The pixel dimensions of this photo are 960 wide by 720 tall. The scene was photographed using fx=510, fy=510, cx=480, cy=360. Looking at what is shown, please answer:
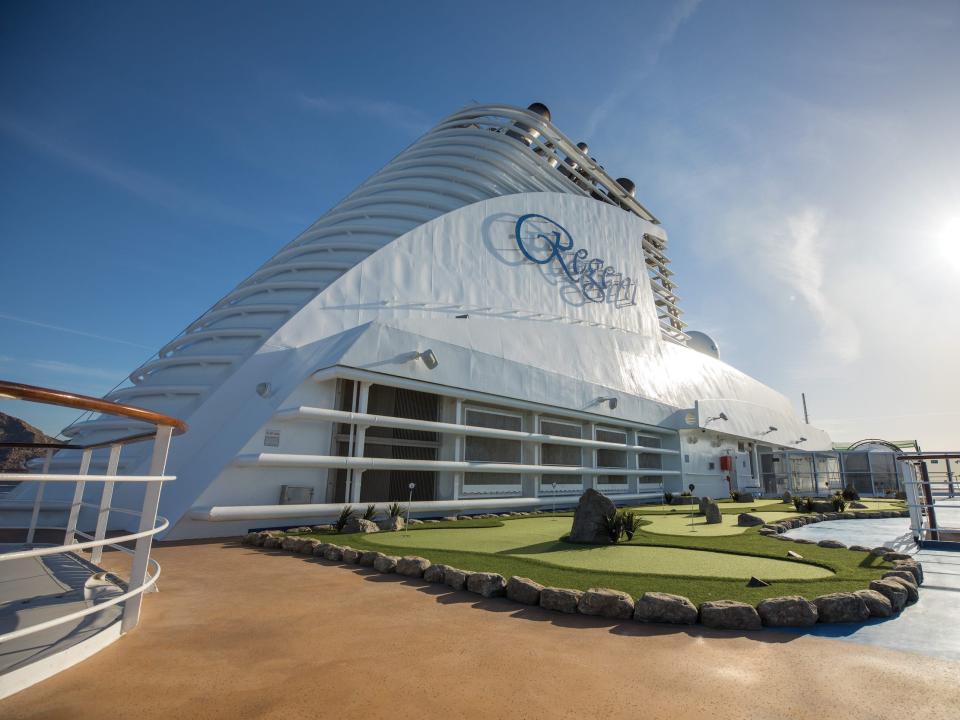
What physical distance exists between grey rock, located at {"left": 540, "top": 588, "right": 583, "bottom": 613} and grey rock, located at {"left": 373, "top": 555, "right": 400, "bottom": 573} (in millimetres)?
2225

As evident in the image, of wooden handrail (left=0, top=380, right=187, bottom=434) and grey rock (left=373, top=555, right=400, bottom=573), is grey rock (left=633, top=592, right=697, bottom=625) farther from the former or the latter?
wooden handrail (left=0, top=380, right=187, bottom=434)

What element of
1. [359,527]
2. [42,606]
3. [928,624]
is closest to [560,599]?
[928,624]

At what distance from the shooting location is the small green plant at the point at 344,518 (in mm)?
9748

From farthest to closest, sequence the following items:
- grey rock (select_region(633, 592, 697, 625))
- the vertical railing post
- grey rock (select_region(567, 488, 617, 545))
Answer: grey rock (select_region(567, 488, 617, 545)), grey rock (select_region(633, 592, 697, 625)), the vertical railing post

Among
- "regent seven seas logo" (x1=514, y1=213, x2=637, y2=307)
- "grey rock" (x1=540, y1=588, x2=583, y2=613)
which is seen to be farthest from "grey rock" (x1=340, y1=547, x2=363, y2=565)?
"regent seven seas logo" (x1=514, y1=213, x2=637, y2=307)

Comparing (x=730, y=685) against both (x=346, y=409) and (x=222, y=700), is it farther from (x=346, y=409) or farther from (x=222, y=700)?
(x=346, y=409)

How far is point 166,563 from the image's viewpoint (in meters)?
6.66

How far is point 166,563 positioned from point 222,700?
15.8 ft

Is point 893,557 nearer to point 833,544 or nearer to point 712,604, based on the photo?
point 833,544

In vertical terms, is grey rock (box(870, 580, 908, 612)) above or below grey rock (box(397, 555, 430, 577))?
above

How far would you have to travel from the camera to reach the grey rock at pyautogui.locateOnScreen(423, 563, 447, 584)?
5.61 meters

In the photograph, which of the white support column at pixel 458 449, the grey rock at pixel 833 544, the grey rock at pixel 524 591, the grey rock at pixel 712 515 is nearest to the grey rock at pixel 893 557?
the grey rock at pixel 833 544

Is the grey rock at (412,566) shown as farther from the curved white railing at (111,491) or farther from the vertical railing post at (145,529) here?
the vertical railing post at (145,529)

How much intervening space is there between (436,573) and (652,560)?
3.12m
